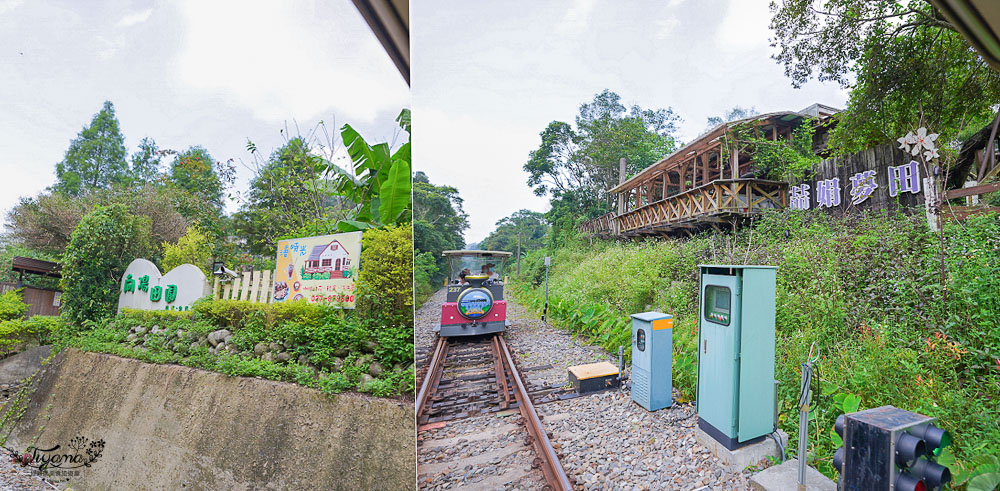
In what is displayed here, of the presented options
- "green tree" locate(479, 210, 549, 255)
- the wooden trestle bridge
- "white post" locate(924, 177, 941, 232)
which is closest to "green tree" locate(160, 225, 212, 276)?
"green tree" locate(479, 210, 549, 255)

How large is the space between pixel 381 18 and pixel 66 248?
5.49 feet

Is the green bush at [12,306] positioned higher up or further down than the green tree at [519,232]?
further down

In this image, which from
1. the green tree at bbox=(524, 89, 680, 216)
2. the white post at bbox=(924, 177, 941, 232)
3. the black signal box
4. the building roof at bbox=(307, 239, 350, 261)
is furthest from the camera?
the green tree at bbox=(524, 89, 680, 216)

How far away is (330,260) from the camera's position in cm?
126

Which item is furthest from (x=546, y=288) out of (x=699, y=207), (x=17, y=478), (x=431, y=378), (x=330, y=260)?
(x=17, y=478)

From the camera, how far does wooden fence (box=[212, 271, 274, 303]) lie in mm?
1331

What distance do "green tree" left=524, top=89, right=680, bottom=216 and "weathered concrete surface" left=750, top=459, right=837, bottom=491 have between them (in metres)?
1.22

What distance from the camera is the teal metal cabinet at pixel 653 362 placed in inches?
68.9

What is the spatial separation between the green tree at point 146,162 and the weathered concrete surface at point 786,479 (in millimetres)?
2576

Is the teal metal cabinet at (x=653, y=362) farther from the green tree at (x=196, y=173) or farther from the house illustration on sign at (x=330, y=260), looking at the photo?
the green tree at (x=196, y=173)

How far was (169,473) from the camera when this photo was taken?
1.23m

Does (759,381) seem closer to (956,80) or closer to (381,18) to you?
(956,80)

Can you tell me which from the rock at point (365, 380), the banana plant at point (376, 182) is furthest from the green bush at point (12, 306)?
the rock at point (365, 380)

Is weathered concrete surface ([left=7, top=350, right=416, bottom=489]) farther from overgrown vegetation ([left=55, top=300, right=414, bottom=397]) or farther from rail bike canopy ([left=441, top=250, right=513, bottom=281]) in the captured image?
rail bike canopy ([left=441, top=250, right=513, bottom=281])
